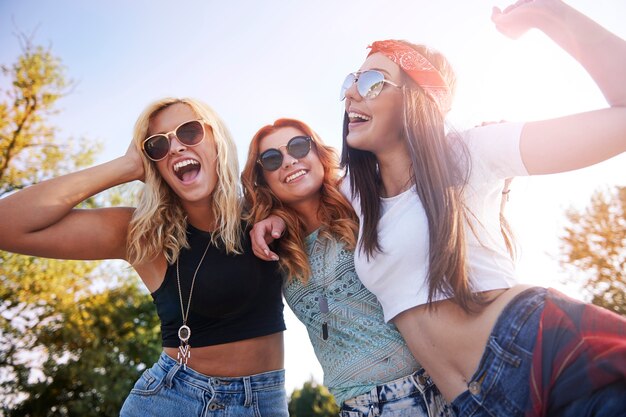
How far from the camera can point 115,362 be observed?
→ 1917 centimetres

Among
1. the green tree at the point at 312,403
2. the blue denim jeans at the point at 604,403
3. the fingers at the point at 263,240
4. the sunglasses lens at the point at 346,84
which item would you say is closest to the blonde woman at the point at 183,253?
the fingers at the point at 263,240

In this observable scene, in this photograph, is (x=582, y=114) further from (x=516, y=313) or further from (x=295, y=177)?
(x=295, y=177)

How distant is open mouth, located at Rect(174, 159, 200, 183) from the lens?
3.66 meters

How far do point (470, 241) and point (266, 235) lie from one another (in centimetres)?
144

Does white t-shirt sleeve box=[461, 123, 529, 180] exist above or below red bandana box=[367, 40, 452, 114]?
below

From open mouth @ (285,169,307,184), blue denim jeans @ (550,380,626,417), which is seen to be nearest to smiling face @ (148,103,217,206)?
open mouth @ (285,169,307,184)

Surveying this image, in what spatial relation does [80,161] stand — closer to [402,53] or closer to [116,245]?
[116,245]

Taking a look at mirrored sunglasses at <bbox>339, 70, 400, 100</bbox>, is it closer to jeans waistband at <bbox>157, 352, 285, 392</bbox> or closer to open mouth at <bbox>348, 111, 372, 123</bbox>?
open mouth at <bbox>348, 111, 372, 123</bbox>

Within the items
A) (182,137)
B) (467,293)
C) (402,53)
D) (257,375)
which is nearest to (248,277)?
(257,375)

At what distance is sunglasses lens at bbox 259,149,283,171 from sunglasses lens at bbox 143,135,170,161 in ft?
2.37

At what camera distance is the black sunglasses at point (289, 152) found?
3.71 meters

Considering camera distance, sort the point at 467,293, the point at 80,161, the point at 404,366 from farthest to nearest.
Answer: the point at 80,161 < the point at 404,366 < the point at 467,293

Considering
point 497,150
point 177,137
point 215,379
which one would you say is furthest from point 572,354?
point 177,137

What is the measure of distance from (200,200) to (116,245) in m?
0.70
